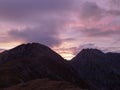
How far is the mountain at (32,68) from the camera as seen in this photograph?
108 metres

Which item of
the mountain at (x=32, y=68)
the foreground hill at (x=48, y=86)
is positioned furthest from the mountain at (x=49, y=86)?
the mountain at (x=32, y=68)

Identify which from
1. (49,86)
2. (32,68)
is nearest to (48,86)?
(49,86)

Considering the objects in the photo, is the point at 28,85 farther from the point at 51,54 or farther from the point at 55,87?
the point at 51,54

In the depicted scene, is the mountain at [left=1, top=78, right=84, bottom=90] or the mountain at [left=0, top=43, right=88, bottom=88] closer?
the mountain at [left=1, top=78, right=84, bottom=90]

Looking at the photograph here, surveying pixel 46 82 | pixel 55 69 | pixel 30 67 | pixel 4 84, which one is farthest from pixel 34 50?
pixel 46 82

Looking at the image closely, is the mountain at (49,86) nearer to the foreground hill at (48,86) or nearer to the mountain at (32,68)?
the foreground hill at (48,86)

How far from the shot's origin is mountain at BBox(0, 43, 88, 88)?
355 feet

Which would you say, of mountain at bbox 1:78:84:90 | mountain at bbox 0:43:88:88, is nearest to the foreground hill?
mountain at bbox 1:78:84:90

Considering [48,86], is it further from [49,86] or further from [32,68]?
[32,68]

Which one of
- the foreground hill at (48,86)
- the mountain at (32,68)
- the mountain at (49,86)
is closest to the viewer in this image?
the mountain at (49,86)

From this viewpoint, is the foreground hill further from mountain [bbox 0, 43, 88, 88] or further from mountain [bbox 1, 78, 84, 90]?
mountain [bbox 0, 43, 88, 88]

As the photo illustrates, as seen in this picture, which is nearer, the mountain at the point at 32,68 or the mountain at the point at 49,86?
the mountain at the point at 49,86

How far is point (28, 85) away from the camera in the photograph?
223ft

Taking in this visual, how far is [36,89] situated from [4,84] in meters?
39.8
